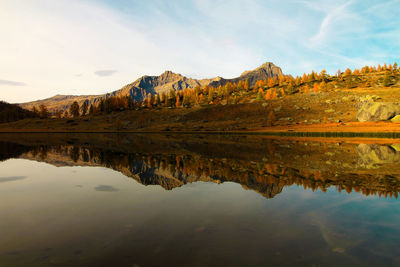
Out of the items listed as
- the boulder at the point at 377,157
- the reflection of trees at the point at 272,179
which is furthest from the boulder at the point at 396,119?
the reflection of trees at the point at 272,179

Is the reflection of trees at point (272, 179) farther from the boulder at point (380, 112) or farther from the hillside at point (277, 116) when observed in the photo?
the boulder at point (380, 112)

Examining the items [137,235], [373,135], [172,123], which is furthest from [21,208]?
[172,123]

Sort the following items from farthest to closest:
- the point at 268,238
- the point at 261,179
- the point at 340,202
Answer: the point at 261,179 → the point at 340,202 → the point at 268,238

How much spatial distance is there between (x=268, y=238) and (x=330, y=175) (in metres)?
14.2

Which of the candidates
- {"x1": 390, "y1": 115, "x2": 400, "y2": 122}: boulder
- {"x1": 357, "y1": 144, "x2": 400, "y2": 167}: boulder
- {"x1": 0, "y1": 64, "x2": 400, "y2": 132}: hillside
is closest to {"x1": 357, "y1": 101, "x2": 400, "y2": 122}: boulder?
{"x1": 0, "y1": 64, "x2": 400, "y2": 132}: hillside

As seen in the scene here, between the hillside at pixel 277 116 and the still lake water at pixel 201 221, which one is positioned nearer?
the still lake water at pixel 201 221

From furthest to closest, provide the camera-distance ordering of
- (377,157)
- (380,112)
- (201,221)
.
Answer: (380,112)
(377,157)
(201,221)

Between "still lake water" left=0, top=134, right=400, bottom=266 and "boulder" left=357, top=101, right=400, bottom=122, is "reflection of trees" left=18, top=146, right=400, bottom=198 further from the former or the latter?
"boulder" left=357, top=101, right=400, bottom=122

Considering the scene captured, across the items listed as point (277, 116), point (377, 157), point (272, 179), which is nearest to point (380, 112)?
point (277, 116)

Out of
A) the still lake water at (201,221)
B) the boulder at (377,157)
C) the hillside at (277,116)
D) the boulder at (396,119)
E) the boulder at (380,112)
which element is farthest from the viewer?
the hillside at (277,116)

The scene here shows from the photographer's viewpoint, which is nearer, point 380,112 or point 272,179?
point 272,179

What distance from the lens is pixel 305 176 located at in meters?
18.7

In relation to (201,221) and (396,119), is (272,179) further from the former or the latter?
(396,119)

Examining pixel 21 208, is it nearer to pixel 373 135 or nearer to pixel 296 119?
pixel 373 135
